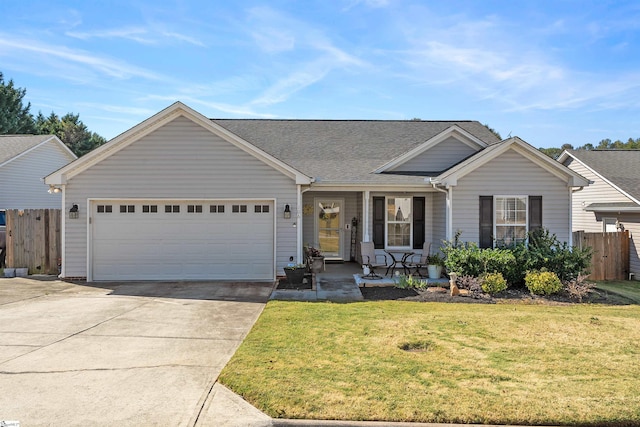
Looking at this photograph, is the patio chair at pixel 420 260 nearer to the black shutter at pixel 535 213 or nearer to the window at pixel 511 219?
the window at pixel 511 219

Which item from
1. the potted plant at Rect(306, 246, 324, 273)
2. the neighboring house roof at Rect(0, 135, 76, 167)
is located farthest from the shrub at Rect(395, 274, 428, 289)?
the neighboring house roof at Rect(0, 135, 76, 167)

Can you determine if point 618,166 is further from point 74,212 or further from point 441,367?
point 74,212

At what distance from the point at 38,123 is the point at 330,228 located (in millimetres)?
41797

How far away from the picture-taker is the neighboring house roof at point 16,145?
786 inches

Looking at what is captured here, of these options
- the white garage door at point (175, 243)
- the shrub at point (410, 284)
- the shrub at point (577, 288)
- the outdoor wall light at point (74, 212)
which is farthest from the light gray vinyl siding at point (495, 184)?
the outdoor wall light at point (74, 212)

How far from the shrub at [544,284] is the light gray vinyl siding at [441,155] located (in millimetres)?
5022

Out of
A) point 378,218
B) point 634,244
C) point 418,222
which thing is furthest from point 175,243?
point 634,244

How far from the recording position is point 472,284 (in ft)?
35.4

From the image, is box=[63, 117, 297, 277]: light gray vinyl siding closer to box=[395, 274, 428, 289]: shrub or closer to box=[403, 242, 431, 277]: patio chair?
box=[395, 274, 428, 289]: shrub

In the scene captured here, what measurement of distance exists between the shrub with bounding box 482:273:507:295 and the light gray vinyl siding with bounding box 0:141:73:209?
65.1 ft

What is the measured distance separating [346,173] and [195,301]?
6.17m

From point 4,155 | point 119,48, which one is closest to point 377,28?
point 119,48

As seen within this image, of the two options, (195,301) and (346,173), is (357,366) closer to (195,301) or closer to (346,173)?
(195,301)

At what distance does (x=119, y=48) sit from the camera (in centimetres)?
1351
